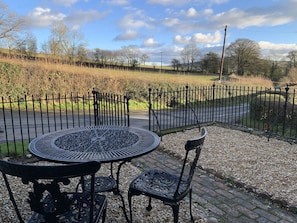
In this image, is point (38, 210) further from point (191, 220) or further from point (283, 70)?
point (283, 70)

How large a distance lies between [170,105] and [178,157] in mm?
7711

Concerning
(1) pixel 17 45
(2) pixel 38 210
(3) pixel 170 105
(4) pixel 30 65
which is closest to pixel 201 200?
(2) pixel 38 210

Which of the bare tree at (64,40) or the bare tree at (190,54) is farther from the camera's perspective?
the bare tree at (190,54)

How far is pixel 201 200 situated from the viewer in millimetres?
2869

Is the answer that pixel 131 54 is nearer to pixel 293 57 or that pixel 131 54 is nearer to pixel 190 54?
pixel 190 54

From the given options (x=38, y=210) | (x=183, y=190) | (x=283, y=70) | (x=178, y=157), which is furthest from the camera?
(x=283, y=70)

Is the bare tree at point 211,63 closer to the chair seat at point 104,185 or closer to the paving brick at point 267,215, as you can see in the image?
the paving brick at point 267,215

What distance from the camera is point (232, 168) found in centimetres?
386

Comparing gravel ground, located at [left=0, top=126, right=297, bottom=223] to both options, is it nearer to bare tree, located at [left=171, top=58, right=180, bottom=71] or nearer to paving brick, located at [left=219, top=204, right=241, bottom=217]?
paving brick, located at [left=219, top=204, right=241, bottom=217]

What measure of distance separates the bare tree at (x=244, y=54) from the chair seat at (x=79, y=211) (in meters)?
23.5

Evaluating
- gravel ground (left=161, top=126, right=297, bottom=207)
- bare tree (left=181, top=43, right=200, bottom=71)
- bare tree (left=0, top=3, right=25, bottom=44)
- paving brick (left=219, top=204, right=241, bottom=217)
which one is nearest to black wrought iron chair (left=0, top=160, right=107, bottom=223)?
paving brick (left=219, top=204, right=241, bottom=217)

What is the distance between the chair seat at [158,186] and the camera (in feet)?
6.73

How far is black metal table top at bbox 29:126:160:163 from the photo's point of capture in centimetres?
204

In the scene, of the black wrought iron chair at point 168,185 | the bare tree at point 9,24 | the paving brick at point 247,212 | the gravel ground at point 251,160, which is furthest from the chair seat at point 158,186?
the bare tree at point 9,24
